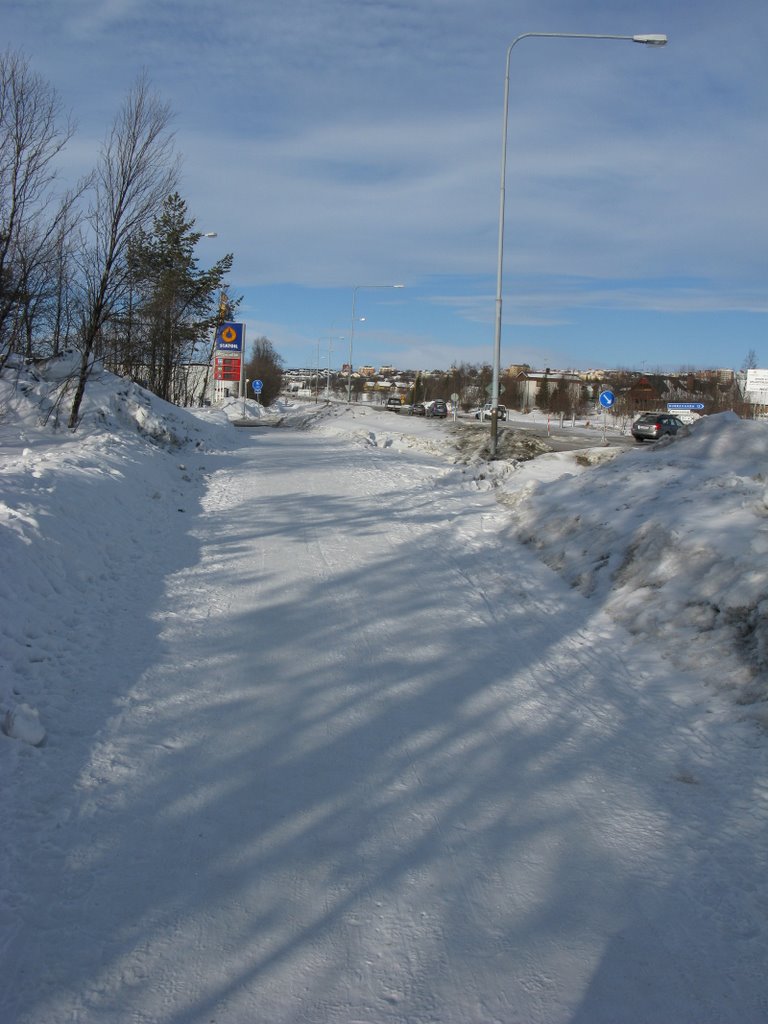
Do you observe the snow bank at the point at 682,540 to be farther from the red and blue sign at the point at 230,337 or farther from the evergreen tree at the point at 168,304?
the red and blue sign at the point at 230,337

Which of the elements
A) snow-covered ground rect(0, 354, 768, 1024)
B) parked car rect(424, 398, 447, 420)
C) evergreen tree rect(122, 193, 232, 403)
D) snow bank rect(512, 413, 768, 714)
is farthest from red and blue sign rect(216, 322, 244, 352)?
snow-covered ground rect(0, 354, 768, 1024)

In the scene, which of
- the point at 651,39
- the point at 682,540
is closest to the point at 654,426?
the point at 651,39

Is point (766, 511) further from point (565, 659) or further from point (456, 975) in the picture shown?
point (456, 975)

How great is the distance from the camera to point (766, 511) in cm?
779

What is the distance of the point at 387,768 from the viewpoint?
4578 mm

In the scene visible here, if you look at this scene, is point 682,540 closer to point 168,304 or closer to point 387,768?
point 387,768

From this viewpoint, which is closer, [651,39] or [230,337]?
[651,39]

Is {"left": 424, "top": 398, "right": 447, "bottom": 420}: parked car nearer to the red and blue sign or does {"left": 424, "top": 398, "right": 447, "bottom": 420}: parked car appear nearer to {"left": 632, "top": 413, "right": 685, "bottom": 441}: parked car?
{"left": 632, "top": 413, "right": 685, "bottom": 441}: parked car

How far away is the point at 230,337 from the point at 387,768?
33361 millimetres

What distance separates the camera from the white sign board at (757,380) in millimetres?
62188

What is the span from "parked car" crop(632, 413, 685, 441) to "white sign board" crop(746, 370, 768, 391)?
29285 mm

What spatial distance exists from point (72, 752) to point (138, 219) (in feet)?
51.0

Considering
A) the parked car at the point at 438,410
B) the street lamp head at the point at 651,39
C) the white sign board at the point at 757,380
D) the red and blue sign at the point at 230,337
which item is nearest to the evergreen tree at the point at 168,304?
the red and blue sign at the point at 230,337

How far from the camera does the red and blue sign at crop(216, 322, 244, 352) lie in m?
35.6
